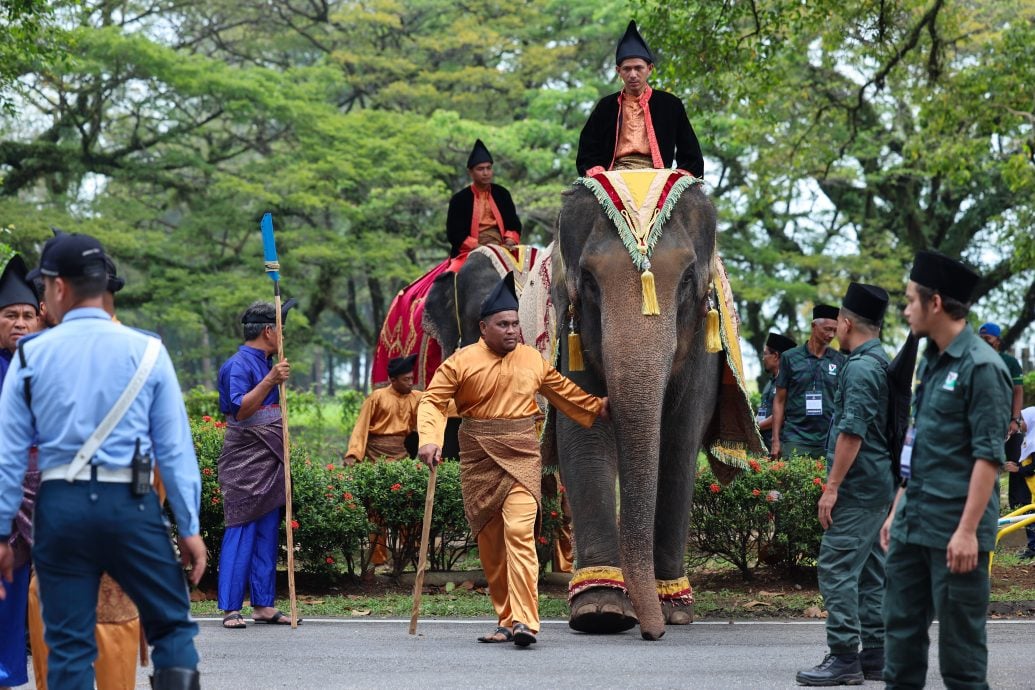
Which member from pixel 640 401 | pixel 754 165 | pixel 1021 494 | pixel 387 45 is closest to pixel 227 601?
pixel 640 401

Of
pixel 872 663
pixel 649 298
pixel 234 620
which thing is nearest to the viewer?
pixel 872 663

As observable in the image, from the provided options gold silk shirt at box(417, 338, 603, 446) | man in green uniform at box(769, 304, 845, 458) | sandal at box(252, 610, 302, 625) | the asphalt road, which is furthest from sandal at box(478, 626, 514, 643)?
man in green uniform at box(769, 304, 845, 458)

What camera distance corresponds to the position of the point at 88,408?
4.89 meters

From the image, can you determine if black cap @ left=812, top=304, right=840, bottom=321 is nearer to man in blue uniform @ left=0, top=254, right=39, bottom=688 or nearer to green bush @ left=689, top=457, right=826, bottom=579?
green bush @ left=689, top=457, right=826, bottom=579

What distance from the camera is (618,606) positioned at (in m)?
8.54

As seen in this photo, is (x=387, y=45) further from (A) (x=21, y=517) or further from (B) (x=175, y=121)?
(A) (x=21, y=517)

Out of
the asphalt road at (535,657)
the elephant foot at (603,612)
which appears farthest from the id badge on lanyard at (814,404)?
the elephant foot at (603,612)

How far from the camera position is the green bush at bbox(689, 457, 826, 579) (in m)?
10.6

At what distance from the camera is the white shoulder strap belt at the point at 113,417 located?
4.87 meters

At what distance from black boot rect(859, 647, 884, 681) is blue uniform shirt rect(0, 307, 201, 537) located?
367cm

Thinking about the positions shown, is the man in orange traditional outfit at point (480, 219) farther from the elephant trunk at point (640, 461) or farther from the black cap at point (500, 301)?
the elephant trunk at point (640, 461)

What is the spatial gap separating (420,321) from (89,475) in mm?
9016

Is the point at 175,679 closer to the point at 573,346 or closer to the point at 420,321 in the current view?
the point at 573,346

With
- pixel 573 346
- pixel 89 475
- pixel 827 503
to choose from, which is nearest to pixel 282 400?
pixel 573 346
